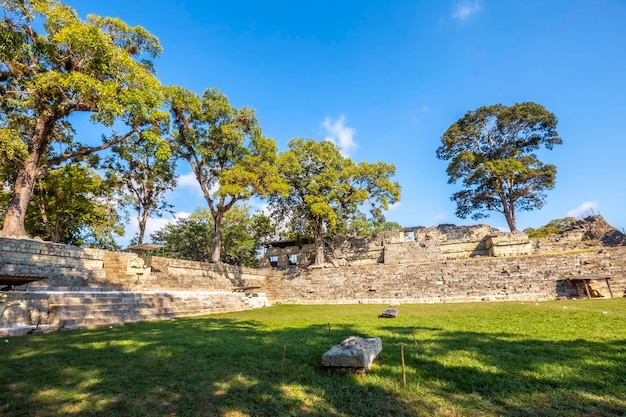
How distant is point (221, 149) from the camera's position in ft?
63.2

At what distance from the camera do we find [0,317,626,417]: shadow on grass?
2.84 m

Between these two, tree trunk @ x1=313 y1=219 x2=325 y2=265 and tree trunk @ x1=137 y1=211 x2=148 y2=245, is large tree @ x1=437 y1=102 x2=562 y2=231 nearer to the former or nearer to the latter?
tree trunk @ x1=313 y1=219 x2=325 y2=265

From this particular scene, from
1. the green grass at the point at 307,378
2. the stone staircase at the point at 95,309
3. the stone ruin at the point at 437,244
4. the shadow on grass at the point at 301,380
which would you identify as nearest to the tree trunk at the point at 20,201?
the stone staircase at the point at 95,309

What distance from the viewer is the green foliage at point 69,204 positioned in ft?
55.8

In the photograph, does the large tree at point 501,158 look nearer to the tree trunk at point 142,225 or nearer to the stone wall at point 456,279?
the stone wall at point 456,279

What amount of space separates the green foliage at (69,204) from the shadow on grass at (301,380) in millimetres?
15366

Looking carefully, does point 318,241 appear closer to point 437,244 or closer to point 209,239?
point 437,244

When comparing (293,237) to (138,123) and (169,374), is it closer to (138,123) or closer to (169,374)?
(138,123)

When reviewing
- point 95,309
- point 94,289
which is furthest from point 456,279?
point 94,289

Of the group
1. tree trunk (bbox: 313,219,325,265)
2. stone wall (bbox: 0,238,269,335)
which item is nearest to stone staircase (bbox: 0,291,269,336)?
stone wall (bbox: 0,238,269,335)

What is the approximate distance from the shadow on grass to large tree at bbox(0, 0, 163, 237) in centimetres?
928

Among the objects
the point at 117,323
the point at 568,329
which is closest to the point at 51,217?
the point at 117,323

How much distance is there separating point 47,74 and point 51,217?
39.7 ft

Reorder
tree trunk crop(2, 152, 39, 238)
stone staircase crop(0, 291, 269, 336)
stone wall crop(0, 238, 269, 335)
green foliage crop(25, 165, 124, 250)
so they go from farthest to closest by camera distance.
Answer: green foliage crop(25, 165, 124, 250), tree trunk crop(2, 152, 39, 238), stone wall crop(0, 238, 269, 335), stone staircase crop(0, 291, 269, 336)
